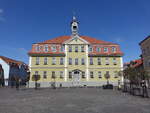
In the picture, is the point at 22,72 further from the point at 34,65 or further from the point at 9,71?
the point at 34,65

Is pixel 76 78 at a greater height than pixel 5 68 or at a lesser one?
lesser

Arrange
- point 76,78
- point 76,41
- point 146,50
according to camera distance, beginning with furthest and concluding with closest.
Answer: point 76,41
point 76,78
point 146,50

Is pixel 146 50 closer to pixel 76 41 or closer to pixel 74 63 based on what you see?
pixel 76 41

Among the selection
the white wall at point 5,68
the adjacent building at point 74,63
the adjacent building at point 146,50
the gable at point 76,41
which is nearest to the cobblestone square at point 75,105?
the adjacent building at point 146,50

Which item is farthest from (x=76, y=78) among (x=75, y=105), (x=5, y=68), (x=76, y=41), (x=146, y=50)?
(x=5, y=68)

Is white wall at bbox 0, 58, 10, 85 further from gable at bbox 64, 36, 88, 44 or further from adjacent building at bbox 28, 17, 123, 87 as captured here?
gable at bbox 64, 36, 88, 44

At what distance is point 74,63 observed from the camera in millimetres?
40062

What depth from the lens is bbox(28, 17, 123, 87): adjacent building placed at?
39.6 meters

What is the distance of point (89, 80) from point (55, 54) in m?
11.3

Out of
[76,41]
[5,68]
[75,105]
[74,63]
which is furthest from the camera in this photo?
[5,68]

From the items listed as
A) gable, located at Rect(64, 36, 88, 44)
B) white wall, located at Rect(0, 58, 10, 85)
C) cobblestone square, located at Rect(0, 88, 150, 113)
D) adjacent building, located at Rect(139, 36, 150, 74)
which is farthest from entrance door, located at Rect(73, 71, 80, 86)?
white wall, located at Rect(0, 58, 10, 85)

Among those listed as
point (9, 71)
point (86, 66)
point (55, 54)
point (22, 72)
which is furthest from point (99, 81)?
point (22, 72)

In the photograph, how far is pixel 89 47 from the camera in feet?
135

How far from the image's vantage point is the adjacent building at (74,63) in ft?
130
